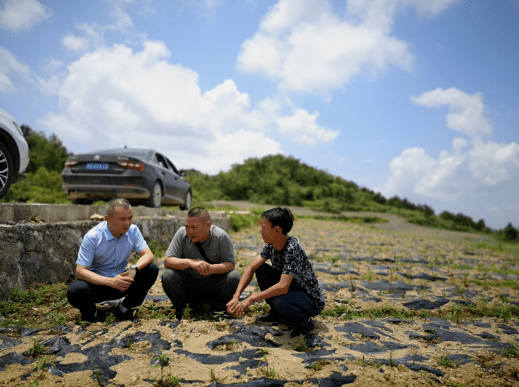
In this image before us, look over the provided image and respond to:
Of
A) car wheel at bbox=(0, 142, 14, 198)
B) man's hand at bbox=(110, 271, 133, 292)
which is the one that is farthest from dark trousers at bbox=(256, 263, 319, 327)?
car wheel at bbox=(0, 142, 14, 198)

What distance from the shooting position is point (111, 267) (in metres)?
3.81

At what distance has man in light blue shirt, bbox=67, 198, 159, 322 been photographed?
354cm

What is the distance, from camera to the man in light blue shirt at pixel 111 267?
139 inches

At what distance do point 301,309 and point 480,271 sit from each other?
634 cm

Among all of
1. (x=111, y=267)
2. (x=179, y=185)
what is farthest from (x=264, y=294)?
(x=179, y=185)

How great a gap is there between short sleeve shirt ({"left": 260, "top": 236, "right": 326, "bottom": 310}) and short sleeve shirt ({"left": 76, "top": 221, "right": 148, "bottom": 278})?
1494 mm

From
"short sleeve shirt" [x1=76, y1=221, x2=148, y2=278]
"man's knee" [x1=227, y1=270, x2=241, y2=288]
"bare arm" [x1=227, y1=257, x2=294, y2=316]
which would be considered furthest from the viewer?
"man's knee" [x1=227, y1=270, x2=241, y2=288]

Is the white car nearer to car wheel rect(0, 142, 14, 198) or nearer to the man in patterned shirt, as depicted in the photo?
car wheel rect(0, 142, 14, 198)

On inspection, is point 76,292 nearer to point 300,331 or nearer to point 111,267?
point 111,267

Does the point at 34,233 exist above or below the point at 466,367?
above

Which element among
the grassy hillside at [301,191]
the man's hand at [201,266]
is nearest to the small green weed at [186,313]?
the man's hand at [201,266]

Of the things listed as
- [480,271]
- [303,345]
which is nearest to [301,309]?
[303,345]

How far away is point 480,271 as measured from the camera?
7.85 m

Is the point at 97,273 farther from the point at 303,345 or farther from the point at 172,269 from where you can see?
the point at 303,345
